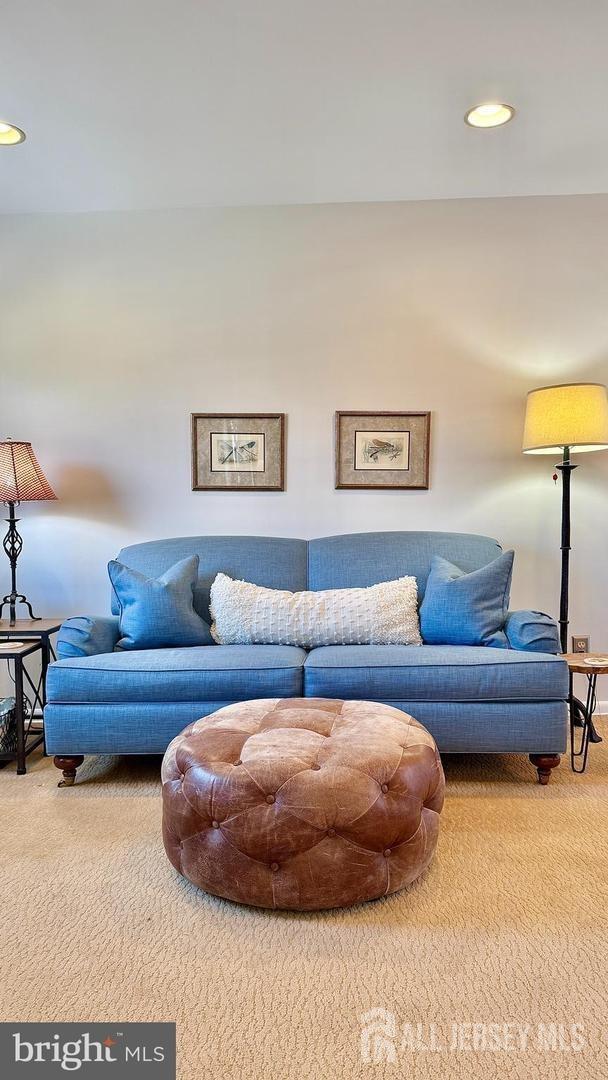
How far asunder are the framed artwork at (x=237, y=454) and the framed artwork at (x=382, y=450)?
0.34 m

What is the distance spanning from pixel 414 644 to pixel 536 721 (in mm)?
594

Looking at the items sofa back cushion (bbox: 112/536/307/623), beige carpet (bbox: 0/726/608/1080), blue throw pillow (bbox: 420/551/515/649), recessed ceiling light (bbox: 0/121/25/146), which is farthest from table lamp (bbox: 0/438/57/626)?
blue throw pillow (bbox: 420/551/515/649)

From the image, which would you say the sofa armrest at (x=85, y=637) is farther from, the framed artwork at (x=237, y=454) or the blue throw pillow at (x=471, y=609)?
the blue throw pillow at (x=471, y=609)

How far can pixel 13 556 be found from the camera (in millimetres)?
3201

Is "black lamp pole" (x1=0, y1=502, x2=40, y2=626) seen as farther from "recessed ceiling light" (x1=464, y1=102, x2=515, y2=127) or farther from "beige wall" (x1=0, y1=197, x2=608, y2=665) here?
"recessed ceiling light" (x1=464, y1=102, x2=515, y2=127)

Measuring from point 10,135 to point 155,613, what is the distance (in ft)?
7.09

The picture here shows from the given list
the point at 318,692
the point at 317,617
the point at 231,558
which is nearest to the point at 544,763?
the point at 318,692

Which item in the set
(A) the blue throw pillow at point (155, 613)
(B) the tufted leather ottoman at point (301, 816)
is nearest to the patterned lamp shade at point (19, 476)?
(A) the blue throw pillow at point (155, 613)

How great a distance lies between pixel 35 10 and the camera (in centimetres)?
204

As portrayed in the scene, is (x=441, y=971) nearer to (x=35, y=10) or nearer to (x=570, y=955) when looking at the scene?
(x=570, y=955)

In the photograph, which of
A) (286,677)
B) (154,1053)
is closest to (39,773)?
(286,677)

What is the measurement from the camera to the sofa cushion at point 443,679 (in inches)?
92.8

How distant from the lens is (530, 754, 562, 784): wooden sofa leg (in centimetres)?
241

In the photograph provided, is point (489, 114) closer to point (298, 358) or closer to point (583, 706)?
point (298, 358)
